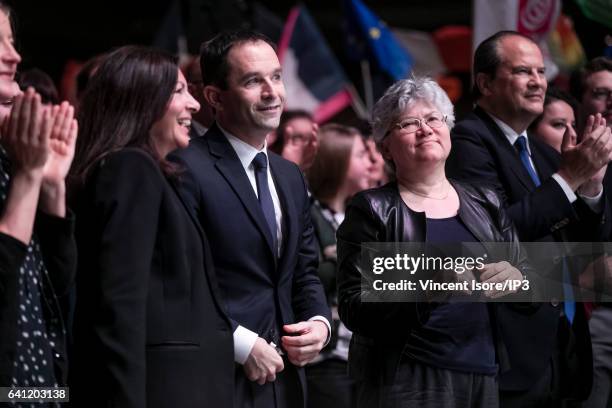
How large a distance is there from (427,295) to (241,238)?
2.29ft


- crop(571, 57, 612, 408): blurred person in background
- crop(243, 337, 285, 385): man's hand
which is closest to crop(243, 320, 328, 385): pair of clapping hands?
crop(243, 337, 285, 385): man's hand

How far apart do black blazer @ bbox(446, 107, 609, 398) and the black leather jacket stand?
0.62 ft

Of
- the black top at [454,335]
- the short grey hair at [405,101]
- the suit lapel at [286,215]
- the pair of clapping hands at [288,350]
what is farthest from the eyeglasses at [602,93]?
the pair of clapping hands at [288,350]

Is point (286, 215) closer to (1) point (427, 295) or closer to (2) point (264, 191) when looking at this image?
(2) point (264, 191)

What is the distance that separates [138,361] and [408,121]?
1583 mm

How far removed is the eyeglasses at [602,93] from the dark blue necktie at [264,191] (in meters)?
2.08

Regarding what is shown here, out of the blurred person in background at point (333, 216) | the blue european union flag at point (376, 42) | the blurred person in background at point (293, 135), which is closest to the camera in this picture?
the blurred person in background at point (333, 216)

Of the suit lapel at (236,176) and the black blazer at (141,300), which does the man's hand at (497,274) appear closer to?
the suit lapel at (236,176)

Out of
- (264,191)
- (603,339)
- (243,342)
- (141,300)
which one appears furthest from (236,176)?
(603,339)

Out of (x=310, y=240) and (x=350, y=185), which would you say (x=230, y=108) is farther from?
(x=350, y=185)

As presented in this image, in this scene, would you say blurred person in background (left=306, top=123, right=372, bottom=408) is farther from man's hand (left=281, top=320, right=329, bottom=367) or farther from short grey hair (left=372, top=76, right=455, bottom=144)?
man's hand (left=281, top=320, right=329, bottom=367)

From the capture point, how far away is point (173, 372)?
10.8 ft

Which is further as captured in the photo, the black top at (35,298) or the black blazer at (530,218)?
the black blazer at (530,218)

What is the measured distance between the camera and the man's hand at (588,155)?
169 inches
